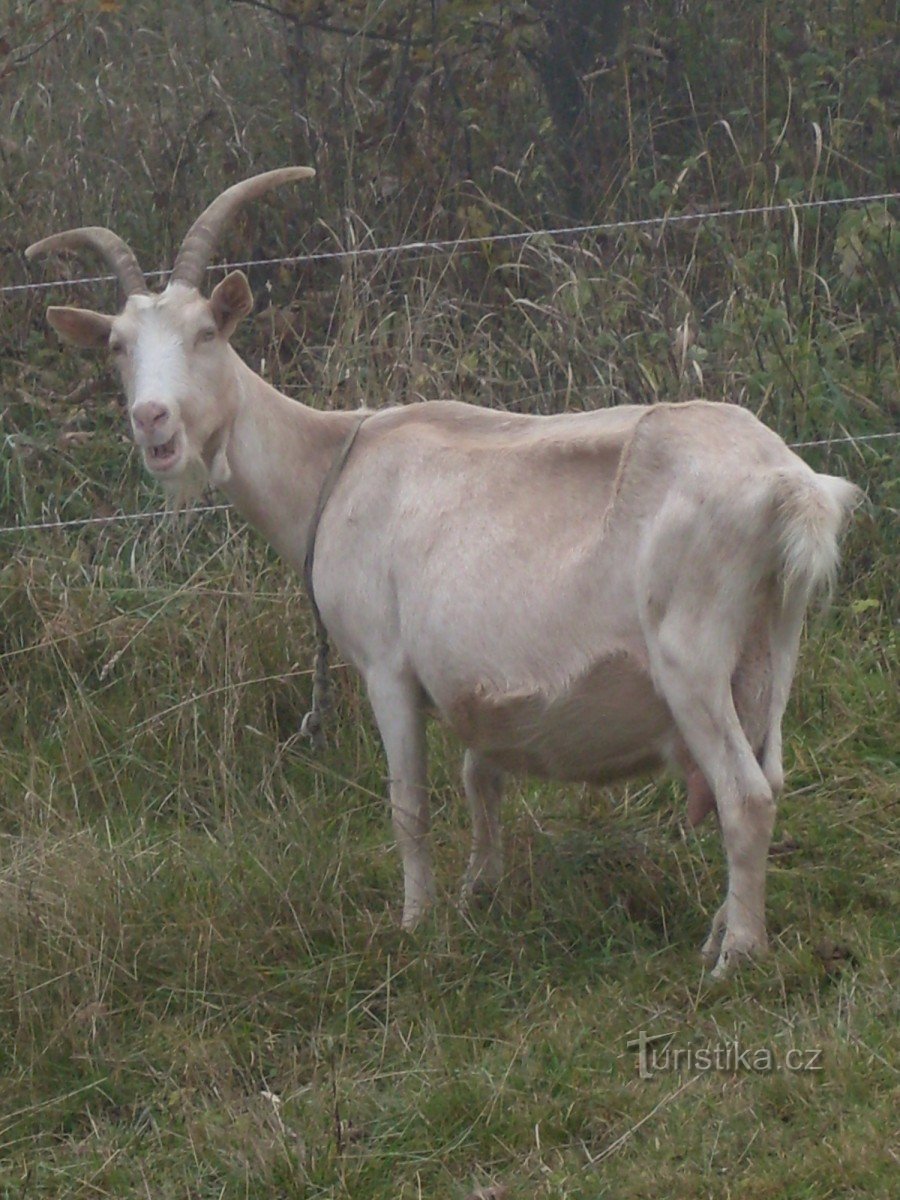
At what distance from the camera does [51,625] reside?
5.89 m

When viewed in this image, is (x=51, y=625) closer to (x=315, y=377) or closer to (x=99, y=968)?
(x=315, y=377)

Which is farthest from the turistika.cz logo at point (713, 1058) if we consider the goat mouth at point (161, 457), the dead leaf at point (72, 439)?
the dead leaf at point (72, 439)

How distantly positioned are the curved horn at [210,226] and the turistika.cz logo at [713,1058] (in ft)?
8.02

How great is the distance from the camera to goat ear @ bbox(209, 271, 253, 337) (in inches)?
188

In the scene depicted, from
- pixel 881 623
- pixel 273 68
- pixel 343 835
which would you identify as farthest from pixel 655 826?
pixel 273 68

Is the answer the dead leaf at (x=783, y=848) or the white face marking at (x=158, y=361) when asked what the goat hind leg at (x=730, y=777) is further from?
the white face marking at (x=158, y=361)

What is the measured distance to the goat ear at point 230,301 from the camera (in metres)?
4.77

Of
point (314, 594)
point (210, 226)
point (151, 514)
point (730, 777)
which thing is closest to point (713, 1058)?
point (730, 777)

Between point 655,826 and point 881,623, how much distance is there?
4.08 feet

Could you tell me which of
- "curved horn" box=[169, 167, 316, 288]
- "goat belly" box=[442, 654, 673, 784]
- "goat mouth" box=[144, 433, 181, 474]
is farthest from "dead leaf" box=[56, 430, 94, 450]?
"goat belly" box=[442, 654, 673, 784]

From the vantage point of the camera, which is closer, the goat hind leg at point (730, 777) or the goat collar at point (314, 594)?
the goat hind leg at point (730, 777)

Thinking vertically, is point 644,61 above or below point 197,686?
above

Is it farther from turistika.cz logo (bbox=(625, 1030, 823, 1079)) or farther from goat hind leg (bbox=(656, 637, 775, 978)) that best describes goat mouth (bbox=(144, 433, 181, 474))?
turistika.cz logo (bbox=(625, 1030, 823, 1079))

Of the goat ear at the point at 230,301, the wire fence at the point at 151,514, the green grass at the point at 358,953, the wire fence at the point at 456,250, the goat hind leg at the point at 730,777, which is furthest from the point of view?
the wire fence at the point at 456,250
